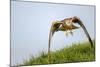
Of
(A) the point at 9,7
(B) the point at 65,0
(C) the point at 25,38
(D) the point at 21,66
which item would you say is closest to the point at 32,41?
(C) the point at 25,38

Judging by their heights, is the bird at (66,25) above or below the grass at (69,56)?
above

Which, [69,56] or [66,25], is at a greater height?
[66,25]

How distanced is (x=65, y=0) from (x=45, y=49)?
2.40ft

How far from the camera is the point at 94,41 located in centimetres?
288

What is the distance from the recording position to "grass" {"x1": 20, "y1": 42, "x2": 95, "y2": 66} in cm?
257

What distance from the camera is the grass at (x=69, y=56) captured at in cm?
257

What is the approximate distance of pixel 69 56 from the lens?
2.74m

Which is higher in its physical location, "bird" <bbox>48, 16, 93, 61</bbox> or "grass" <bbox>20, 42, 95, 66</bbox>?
"bird" <bbox>48, 16, 93, 61</bbox>

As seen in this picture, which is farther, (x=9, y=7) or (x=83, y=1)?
(x=83, y=1)
